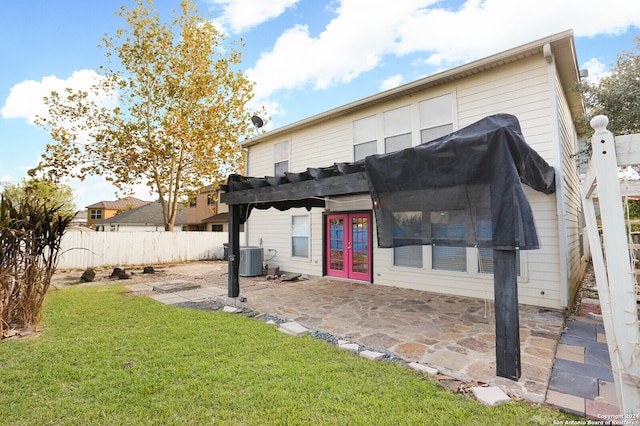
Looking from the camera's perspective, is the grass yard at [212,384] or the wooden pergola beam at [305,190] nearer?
the grass yard at [212,384]

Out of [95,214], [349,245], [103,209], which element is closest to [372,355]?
[349,245]

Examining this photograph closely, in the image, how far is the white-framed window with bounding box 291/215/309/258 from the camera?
372 inches

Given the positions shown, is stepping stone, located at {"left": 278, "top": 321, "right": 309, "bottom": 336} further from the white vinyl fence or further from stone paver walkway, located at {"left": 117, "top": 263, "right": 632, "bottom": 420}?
the white vinyl fence

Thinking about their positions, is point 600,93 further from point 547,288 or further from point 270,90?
point 270,90

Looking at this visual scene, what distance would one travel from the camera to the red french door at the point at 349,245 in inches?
317

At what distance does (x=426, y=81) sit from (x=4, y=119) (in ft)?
52.6

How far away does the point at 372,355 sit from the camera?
3.52 metres

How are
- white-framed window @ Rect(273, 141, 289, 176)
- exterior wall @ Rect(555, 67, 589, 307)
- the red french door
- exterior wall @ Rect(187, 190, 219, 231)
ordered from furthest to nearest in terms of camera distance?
exterior wall @ Rect(187, 190, 219, 231) < white-framed window @ Rect(273, 141, 289, 176) < the red french door < exterior wall @ Rect(555, 67, 589, 307)

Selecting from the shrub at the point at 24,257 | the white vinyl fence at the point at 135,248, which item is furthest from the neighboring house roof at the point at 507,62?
the white vinyl fence at the point at 135,248

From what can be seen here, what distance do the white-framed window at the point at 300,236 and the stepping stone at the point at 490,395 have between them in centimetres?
695

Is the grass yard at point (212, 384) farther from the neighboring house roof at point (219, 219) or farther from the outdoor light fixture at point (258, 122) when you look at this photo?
the neighboring house roof at point (219, 219)

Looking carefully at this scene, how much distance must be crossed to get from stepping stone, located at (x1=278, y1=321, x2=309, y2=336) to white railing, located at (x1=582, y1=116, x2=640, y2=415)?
3.28 metres

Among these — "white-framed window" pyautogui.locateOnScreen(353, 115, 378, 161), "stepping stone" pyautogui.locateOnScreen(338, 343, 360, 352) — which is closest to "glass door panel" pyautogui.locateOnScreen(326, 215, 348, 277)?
"white-framed window" pyautogui.locateOnScreen(353, 115, 378, 161)

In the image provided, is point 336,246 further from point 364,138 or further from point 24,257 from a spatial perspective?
point 24,257
